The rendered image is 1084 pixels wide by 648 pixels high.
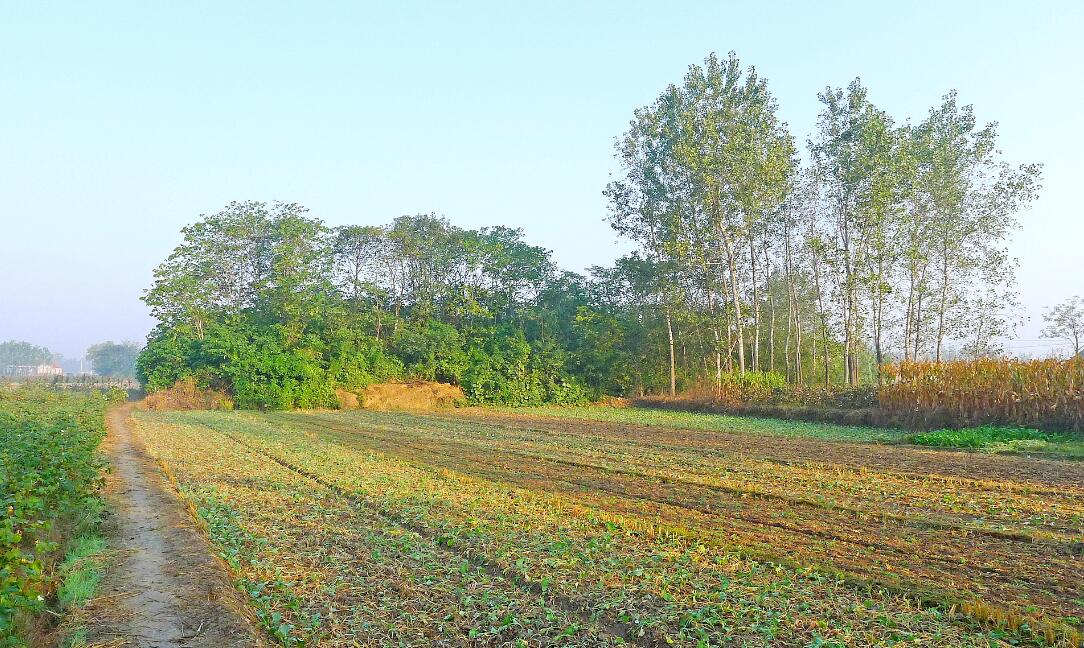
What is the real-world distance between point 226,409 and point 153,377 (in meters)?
4.04

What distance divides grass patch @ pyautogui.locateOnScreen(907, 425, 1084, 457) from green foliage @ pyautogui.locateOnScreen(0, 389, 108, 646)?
610 inches

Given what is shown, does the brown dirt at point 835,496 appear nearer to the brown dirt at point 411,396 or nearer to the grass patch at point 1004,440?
the grass patch at point 1004,440

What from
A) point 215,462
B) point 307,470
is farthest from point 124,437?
point 307,470

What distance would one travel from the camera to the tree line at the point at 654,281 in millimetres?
30062

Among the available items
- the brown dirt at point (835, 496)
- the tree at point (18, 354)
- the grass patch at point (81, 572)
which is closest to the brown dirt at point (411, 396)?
the brown dirt at point (835, 496)

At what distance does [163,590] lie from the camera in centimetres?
556

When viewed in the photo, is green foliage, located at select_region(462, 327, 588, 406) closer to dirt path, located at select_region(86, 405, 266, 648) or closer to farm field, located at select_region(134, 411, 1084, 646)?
farm field, located at select_region(134, 411, 1084, 646)

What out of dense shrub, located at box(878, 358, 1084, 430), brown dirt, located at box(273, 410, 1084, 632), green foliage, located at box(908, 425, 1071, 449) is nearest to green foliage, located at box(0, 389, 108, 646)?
brown dirt, located at box(273, 410, 1084, 632)

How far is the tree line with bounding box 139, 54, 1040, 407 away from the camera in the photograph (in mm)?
30062

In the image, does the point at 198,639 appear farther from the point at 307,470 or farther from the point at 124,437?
the point at 124,437

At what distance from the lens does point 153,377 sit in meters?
33.4

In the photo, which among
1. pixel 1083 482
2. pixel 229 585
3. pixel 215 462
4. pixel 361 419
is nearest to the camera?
pixel 229 585

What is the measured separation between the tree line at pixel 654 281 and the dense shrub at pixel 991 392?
9.02 meters

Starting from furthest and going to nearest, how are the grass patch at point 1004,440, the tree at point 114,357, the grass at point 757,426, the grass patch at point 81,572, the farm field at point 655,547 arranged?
the tree at point 114,357 < the grass at point 757,426 < the grass patch at point 1004,440 < the grass patch at point 81,572 < the farm field at point 655,547
